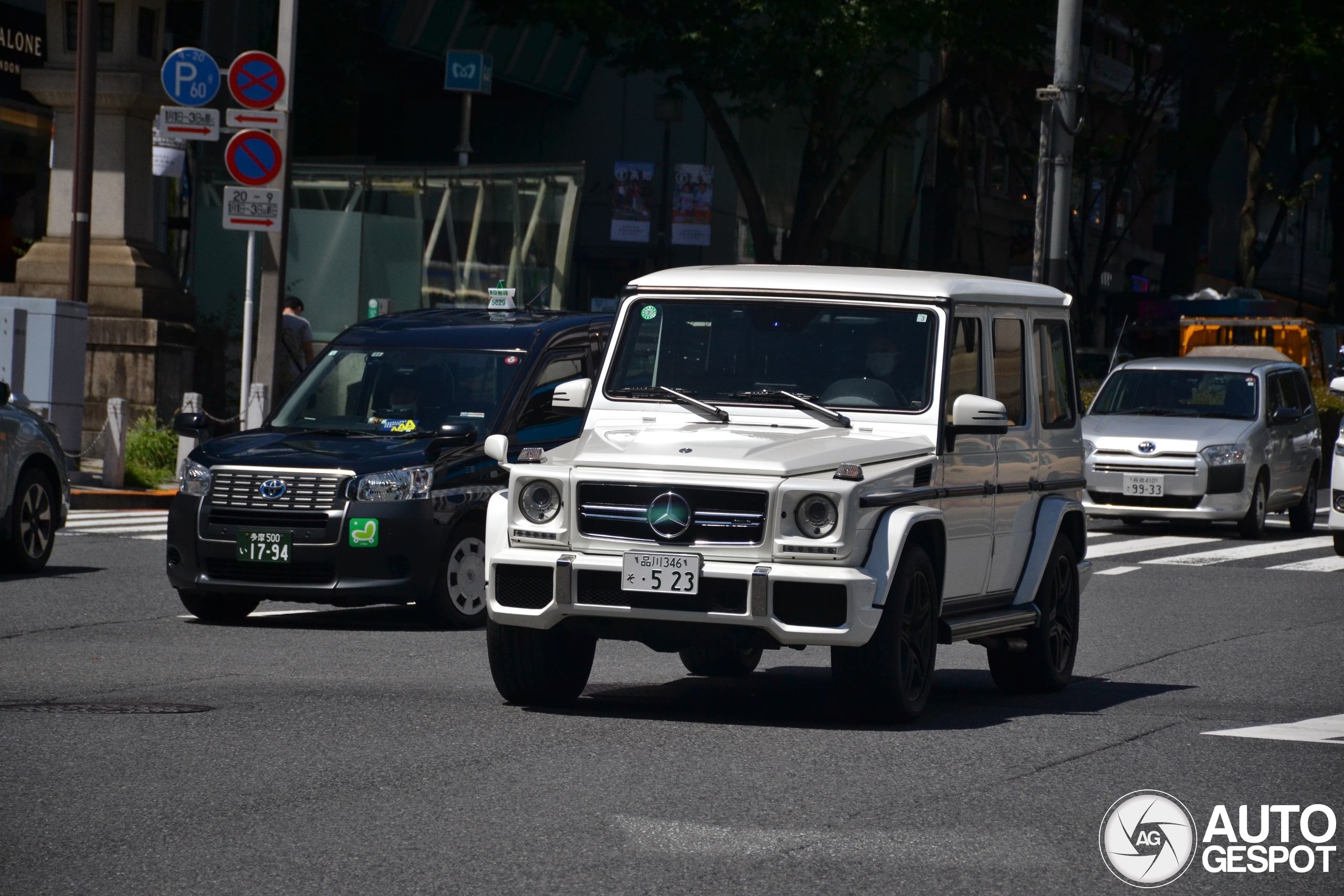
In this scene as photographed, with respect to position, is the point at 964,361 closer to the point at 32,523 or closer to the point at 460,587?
the point at 460,587

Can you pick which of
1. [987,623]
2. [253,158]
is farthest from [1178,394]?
[987,623]

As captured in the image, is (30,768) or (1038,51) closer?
(30,768)

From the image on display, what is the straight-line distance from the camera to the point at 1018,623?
9.26m

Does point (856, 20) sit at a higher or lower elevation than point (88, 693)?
higher

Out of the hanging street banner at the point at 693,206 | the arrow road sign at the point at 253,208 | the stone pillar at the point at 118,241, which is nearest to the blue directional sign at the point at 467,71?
the hanging street banner at the point at 693,206

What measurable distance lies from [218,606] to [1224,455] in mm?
11923

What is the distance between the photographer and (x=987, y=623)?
352 inches

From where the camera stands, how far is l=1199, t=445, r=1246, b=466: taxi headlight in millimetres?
20484

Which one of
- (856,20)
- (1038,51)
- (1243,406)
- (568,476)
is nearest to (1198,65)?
(1038,51)

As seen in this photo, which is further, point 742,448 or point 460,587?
point 460,587

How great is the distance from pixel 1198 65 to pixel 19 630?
107 ft

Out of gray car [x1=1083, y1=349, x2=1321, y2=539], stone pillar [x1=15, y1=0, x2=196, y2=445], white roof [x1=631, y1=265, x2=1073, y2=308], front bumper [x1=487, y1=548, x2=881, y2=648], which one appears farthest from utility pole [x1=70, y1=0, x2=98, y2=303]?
front bumper [x1=487, y1=548, x2=881, y2=648]

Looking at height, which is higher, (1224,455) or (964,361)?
(964,361)

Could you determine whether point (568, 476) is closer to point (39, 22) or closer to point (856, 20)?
point (856, 20)
